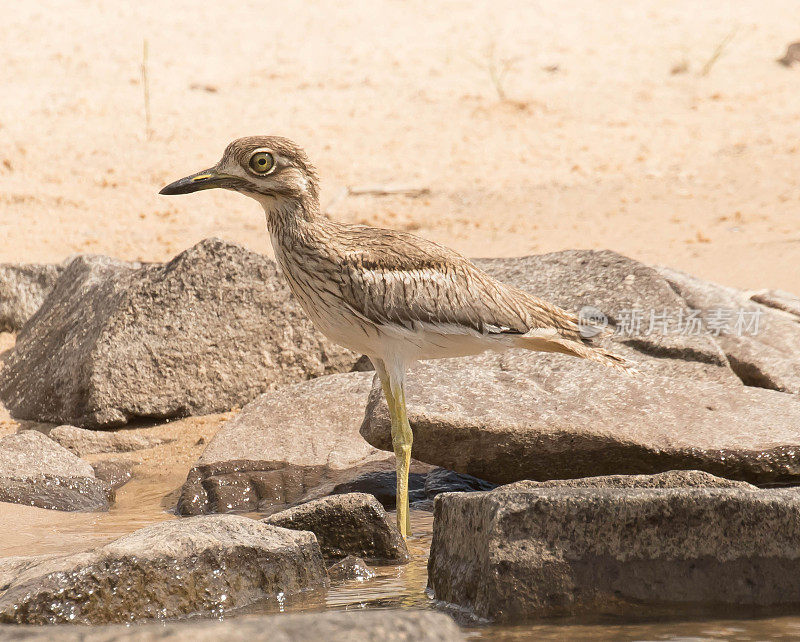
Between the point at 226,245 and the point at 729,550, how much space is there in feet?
13.7

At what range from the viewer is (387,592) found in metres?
4.01

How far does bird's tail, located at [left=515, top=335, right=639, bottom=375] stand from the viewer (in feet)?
16.9

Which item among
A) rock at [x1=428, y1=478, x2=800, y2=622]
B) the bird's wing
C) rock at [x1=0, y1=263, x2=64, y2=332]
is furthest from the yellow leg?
rock at [x1=0, y1=263, x2=64, y2=332]

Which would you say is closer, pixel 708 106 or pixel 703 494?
pixel 703 494

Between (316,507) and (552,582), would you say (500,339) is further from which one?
(552,582)

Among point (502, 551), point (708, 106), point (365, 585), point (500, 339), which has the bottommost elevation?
point (365, 585)

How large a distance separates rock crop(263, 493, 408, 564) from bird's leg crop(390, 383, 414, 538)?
0.42 m

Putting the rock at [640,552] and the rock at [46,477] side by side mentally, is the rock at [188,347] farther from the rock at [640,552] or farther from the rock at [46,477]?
the rock at [640,552]

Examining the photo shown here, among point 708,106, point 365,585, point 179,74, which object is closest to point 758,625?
point 365,585

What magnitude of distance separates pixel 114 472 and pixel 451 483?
1814mm

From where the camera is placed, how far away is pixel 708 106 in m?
15.7

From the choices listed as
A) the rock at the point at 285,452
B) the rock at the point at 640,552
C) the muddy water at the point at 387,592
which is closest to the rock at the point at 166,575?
the muddy water at the point at 387,592

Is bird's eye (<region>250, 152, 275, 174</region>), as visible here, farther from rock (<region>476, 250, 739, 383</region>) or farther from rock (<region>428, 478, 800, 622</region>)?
rock (<region>428, 478, 800, 622</region>)

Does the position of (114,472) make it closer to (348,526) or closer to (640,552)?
(348,526)
